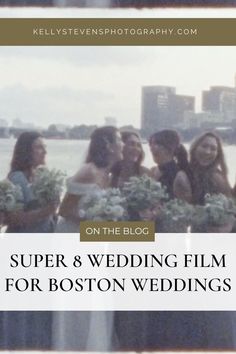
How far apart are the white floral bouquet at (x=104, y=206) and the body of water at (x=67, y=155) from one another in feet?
0.20

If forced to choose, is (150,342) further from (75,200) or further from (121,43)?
(121,43)

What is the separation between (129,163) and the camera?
1209mm

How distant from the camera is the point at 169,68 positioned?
3.94ft

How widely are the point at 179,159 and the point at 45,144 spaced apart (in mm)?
238

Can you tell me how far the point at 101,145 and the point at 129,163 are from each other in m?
0.06

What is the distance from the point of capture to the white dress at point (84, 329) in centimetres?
121

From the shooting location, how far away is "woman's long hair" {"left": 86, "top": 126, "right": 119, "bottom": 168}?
120 cm

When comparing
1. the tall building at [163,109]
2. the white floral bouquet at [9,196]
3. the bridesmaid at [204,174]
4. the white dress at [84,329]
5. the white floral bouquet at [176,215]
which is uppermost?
the tall building at [163,109]

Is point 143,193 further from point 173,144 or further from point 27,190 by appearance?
point 27,190

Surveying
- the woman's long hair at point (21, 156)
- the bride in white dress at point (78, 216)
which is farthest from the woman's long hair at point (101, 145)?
the woman's long hair at point (21, 156)

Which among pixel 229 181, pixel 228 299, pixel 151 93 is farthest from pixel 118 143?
pixel 228 299

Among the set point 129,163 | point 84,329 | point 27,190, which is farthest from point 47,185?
point 84,329

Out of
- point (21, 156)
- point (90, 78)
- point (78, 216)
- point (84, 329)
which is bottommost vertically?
point (84, 329)

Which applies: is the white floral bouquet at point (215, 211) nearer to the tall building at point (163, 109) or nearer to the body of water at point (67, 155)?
the body of water at point (67, 155)
